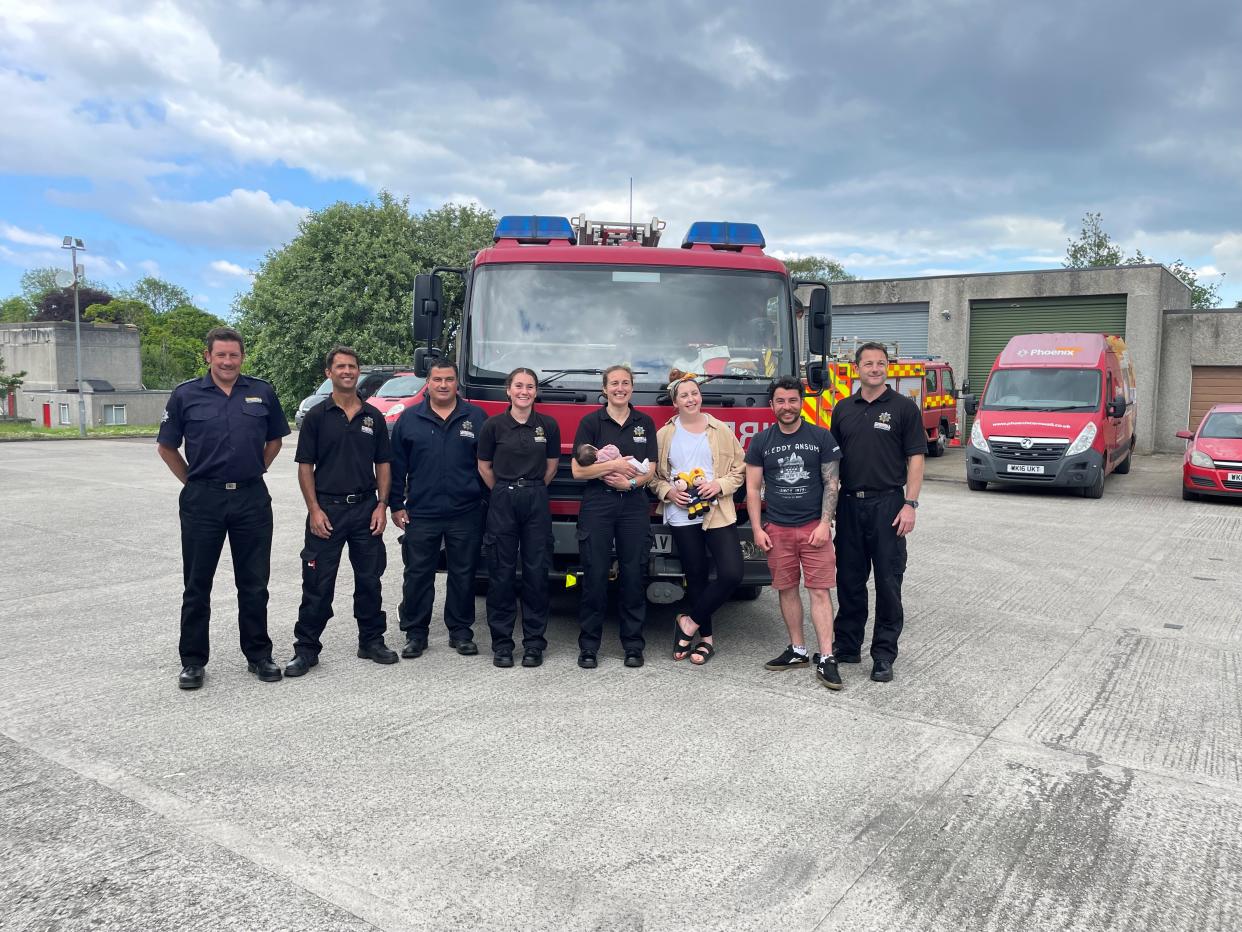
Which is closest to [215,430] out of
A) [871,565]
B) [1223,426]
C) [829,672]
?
[829,672]

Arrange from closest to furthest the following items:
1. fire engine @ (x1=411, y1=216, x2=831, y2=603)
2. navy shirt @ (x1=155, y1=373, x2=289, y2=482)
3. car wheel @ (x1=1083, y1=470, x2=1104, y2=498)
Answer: navy shirt @ (x1=155, y1=373, x2=289, y2=482)
fire engine @ (x1=411, y1=216, x2=831, y2=603)
car wheel @ (x1=1083, y1=470, x2=1104, y2=498)

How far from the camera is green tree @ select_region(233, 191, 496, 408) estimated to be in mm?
31188

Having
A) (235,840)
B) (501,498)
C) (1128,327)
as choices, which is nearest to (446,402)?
(501,498)

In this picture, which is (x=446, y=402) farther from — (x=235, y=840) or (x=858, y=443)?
(x=235, y=840)

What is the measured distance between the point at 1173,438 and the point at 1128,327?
10.5ft

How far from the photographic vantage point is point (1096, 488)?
14570mm

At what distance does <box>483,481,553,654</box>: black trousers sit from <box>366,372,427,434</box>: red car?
36.4 ft

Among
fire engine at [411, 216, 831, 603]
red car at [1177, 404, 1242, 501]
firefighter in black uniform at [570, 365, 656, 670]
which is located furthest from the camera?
red car at [1177, 404, 1242, 501]

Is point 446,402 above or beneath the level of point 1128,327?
beneath

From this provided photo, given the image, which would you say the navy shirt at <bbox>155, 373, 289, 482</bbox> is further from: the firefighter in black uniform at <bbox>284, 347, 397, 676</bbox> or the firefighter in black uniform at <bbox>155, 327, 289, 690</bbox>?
the firefighter in black uniform at <bbox>284, 347, 397, 676</bbox>

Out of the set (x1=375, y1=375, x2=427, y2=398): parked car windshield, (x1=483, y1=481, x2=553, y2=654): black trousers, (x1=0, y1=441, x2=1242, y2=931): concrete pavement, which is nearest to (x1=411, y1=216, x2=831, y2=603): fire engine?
(x1=483, y1=481, x2=553, y2=654): black trousers

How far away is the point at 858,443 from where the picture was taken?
5398 mm

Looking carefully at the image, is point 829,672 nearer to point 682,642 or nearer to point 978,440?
point 682,642

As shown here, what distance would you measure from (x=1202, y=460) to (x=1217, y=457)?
0.19 m
